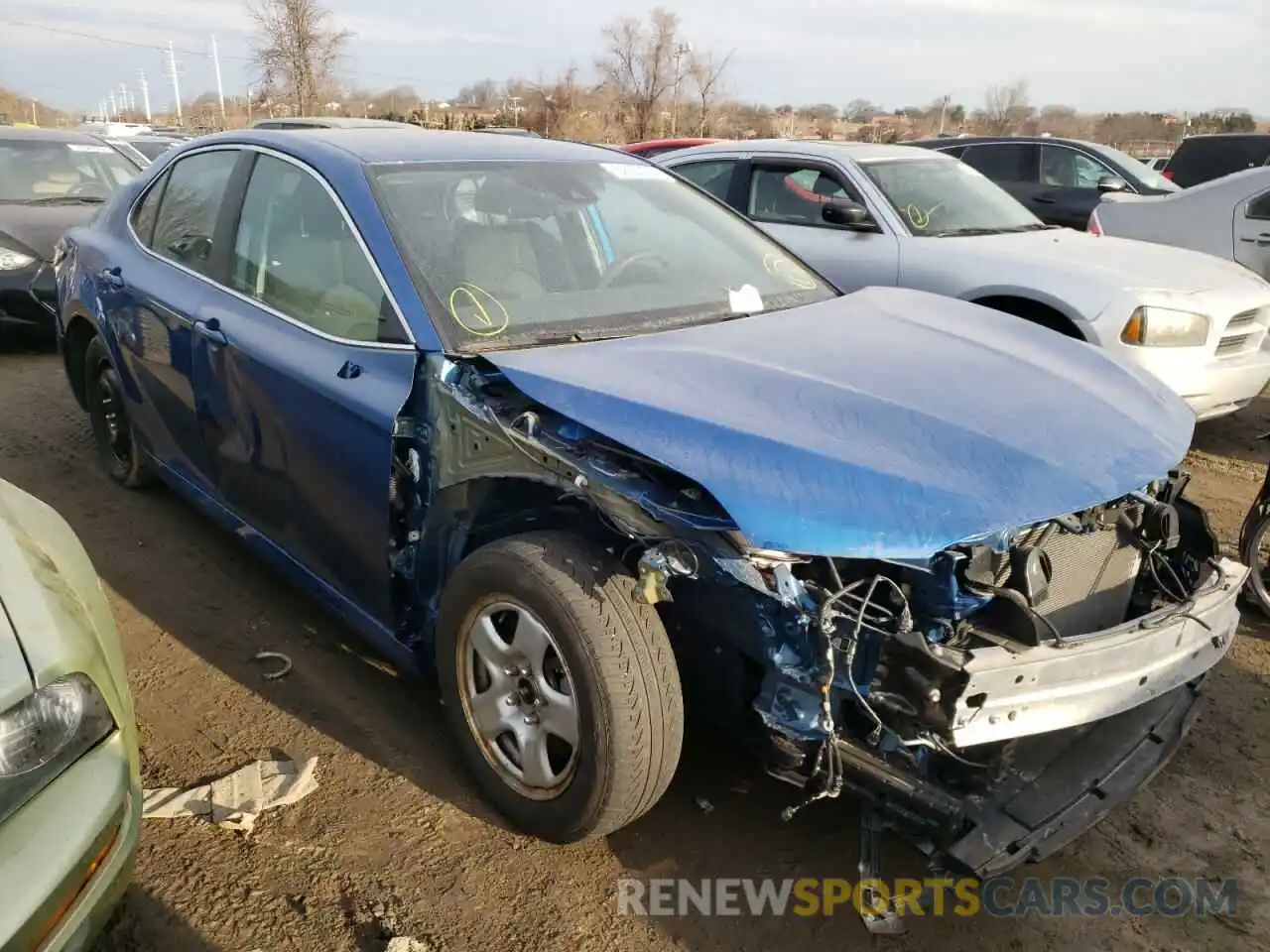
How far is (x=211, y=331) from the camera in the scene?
3.37m

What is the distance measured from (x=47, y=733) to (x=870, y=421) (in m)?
1.81

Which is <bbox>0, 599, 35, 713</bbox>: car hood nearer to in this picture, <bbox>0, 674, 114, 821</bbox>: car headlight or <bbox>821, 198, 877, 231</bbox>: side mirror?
<bbox>0, 674, 114, 821</bbox>: car headlight

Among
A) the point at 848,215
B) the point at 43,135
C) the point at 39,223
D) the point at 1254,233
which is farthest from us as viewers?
the point at 43,135

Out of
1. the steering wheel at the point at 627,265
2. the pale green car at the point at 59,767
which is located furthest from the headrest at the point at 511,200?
the pale green car at the point at 59,767

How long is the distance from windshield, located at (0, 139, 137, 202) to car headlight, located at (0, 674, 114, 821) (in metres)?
7.84

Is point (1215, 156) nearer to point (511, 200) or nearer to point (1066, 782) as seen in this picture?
point (511, 200)

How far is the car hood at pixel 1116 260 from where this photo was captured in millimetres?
5215

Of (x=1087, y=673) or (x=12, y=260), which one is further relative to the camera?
(x=12, y=260)

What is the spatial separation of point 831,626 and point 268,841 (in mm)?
1575

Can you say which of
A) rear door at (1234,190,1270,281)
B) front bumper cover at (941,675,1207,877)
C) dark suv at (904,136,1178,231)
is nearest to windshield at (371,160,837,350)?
front bumper cover at (941,675,1207,877)

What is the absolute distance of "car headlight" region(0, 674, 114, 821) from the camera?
1731 mm

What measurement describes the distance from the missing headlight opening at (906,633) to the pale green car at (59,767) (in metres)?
0.95

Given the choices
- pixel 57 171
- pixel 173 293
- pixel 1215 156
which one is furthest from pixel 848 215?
pixel 1215 156

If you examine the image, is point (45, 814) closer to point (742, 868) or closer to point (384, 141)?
point (742, 868)
